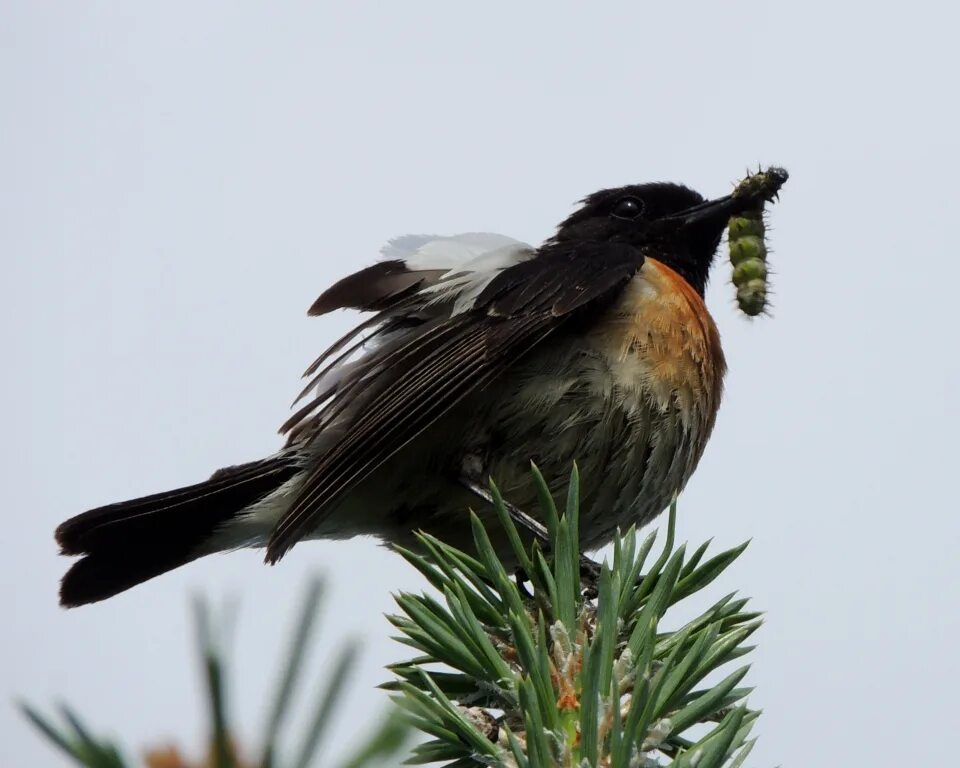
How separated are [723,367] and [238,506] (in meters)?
1.99

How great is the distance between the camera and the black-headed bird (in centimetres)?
388

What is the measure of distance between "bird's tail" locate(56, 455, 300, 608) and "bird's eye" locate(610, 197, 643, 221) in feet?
6.45

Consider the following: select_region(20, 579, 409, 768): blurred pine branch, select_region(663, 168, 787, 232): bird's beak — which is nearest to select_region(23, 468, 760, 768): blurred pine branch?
select_region(20, 579, 409, 768): blurred pine branch

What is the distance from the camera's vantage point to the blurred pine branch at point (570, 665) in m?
1.74

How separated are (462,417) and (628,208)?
1670 mm

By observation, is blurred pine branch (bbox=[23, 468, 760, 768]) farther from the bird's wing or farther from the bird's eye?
the bird's eye

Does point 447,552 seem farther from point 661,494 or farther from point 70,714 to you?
point 661,494

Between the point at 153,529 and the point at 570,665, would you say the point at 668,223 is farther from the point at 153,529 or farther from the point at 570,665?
the point at 570,665

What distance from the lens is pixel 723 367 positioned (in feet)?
14.8

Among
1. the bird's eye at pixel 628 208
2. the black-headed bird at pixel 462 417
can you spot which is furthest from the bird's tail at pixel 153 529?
the bird's eye at pixel 628 208

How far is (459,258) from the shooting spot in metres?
4.45

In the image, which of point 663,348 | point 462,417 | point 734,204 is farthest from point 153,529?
point 734,204

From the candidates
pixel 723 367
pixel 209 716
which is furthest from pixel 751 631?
pixel 723 367

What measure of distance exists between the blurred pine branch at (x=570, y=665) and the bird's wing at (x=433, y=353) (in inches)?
50.7
